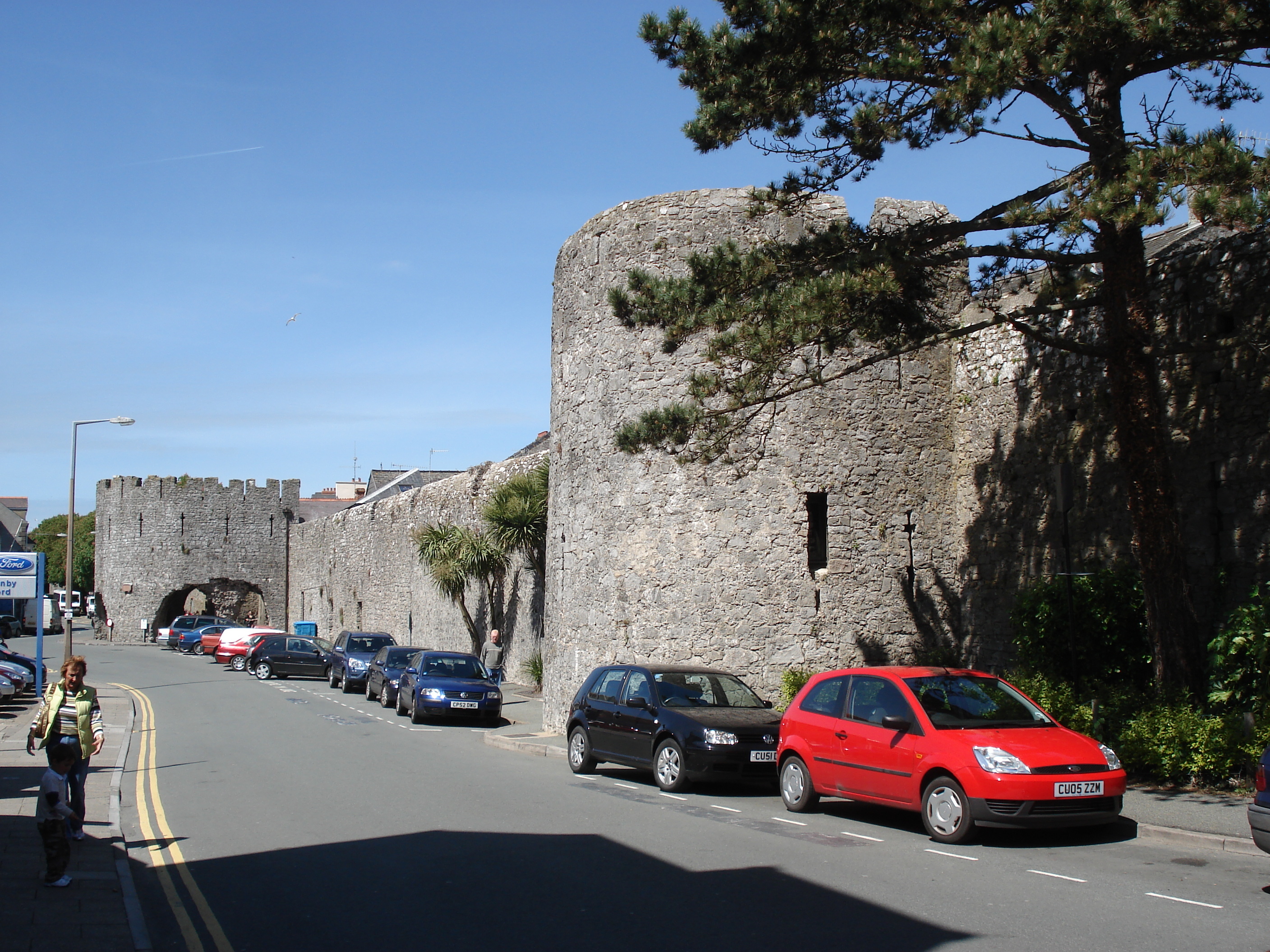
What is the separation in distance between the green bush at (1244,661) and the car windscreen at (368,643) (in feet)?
77.1

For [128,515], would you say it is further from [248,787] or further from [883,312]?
[883,312]

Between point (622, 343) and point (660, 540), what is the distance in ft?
10.7

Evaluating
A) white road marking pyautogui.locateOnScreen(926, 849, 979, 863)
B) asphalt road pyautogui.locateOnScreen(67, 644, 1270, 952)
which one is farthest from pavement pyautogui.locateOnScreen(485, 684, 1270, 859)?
white road marking pyautogui.locateOnScreen(926, 849, 979, 863)

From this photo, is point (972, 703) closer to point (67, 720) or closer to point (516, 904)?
point (516, 904)

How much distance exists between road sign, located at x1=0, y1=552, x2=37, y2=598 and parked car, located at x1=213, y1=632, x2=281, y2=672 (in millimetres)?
17594

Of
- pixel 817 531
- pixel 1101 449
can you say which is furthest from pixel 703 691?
pixel 1101 449

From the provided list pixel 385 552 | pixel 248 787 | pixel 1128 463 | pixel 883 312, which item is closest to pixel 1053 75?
pixel 883 312

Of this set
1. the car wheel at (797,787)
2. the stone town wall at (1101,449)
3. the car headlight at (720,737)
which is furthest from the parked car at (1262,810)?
the stone town wall at (1101,449)

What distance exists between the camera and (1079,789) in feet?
28.7

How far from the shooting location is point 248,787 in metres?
12.4

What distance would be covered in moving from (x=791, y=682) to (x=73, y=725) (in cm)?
976

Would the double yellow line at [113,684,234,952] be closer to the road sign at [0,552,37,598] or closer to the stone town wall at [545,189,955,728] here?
the road sign at [0,552,37,598]

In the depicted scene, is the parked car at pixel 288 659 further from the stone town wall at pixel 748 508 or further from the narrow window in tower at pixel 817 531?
the narrow window in tower at pixel 817 531

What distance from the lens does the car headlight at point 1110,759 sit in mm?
9008
